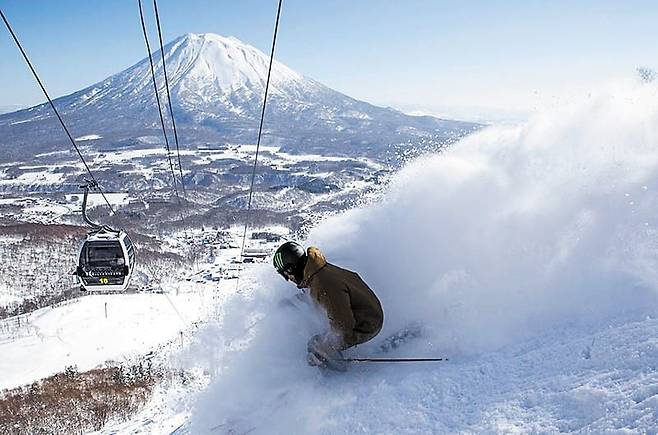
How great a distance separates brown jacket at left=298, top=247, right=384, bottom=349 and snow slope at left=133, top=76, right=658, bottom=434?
1.64ft

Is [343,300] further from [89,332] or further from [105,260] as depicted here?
[89,332]

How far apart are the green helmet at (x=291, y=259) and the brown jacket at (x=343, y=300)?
0.11 metres

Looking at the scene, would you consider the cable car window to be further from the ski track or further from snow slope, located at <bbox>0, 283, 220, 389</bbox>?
snow slope, located at <bbox>0, 283, 220, 389</bbox>

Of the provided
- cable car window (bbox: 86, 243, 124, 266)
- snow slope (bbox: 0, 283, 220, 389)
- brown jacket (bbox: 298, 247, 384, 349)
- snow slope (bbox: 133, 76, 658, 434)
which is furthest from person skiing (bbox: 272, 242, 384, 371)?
snow slope (bbox: 0, 283, 220, 389)

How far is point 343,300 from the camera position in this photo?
4.76 m

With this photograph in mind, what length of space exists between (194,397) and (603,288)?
460 cm

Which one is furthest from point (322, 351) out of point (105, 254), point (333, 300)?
point (105, 254)

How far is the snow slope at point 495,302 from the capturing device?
399 centimetres

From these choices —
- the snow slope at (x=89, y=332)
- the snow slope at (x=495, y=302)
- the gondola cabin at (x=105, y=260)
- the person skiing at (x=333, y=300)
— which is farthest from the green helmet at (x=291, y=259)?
the snow slope at (x=89, y=332)

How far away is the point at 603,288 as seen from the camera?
4922mm

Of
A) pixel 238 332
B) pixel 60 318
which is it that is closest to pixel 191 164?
pixel 60 318

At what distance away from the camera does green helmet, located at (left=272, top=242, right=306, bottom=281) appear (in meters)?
4.95

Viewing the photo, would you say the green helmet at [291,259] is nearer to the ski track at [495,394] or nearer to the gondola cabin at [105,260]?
the ski track at [495,394]

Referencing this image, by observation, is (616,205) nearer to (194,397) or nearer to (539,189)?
(539,189)
